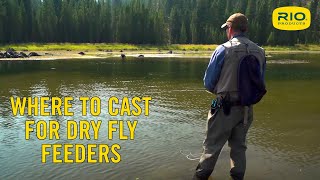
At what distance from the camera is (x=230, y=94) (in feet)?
24.2

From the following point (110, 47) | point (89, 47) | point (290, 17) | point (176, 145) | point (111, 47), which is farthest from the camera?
point (290, 17)

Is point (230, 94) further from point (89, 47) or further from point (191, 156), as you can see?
point (89, 47)

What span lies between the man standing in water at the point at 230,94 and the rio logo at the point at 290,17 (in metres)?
167

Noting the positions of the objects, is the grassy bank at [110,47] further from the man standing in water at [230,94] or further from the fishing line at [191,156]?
the man standing in water at [230,94]

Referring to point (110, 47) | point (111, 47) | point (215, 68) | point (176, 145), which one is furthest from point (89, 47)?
point (215, 68)

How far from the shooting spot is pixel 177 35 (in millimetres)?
170125

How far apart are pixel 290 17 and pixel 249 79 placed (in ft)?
636

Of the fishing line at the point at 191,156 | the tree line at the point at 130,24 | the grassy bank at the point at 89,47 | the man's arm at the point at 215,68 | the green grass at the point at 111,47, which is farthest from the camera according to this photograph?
the tree line at the point at 130,24

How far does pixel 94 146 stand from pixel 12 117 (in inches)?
259

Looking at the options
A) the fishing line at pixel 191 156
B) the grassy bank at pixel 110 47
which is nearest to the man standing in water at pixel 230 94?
the fishing line at pixel 191 156

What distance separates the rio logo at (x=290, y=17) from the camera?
167 m

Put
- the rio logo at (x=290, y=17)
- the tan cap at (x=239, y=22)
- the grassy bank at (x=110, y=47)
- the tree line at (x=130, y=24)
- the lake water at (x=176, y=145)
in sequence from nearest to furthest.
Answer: the tan cap at (x=239, y=22)
the lake water at (x=176, y=145)
the grassy bank at (x=110, y=47)
the tree line at (x=130, y=24)
the rio logo at (x=290, y=17)

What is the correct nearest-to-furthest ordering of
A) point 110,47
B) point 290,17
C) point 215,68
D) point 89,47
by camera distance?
point 215,68, point 89,47, point 110,47, point 290,17

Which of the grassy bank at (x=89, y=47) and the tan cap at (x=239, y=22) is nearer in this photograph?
the tan cap at (x=239, y=22)
